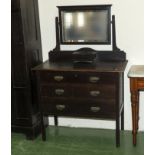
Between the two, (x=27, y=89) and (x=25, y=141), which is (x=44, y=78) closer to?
(x=27, y=89)

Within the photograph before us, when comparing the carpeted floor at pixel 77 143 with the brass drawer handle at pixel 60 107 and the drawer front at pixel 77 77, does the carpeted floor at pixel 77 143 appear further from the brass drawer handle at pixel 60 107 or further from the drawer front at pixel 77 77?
the drawer front at pixel 77 77

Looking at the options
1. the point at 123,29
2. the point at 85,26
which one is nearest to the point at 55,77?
the point at 85,26

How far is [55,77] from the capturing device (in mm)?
2891

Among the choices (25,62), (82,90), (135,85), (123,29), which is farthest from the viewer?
(123,29)

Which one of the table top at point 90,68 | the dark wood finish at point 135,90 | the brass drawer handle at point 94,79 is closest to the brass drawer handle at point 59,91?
the table top at point 90,68

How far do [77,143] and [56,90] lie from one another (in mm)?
613

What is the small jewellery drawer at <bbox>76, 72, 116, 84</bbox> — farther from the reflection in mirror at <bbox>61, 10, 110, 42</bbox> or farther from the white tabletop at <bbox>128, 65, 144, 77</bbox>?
the reflection in mirror at <bbox>61, 10, 110, 42</bbox>

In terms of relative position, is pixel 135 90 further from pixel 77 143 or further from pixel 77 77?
pixel 77 143

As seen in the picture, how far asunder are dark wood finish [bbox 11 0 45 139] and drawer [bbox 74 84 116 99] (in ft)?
1.79

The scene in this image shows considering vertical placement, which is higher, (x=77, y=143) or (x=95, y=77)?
(x=95, y=77)

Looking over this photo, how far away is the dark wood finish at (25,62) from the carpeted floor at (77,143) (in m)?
0.16

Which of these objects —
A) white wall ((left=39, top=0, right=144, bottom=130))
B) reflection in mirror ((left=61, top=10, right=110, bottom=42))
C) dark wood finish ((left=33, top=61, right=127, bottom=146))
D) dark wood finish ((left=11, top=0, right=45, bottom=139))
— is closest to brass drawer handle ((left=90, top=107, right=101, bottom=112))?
dark wood finish ((left=33, top=61, right=127, bottom=146))

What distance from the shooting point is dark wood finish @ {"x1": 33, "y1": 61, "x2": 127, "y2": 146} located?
2.75 meters
